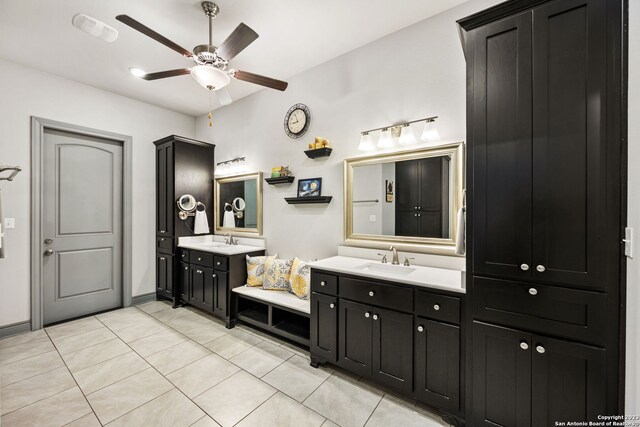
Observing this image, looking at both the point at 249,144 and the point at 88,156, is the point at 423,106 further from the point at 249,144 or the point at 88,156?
the point at 88,156

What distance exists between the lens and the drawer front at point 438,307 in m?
1.65

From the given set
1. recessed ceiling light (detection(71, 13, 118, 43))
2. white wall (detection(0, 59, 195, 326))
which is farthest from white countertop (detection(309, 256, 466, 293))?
white wall (detection(0, 59, 195, 326))

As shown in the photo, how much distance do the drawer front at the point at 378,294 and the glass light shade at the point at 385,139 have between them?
1.26m

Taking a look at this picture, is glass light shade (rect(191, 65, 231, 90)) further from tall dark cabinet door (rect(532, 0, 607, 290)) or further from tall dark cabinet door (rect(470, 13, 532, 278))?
tall dark cabinet door (rect(532, 0, 607, 290))

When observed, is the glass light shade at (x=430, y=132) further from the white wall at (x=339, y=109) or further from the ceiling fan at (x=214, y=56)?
the ceiling fan at (x=214, y=56)

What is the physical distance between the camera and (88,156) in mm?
3553

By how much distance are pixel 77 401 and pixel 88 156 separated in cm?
300

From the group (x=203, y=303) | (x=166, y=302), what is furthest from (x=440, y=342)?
(x=166, y=302)

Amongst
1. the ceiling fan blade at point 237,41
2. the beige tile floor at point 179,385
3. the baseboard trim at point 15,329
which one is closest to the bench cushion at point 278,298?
the beige tile floor at point 179,385

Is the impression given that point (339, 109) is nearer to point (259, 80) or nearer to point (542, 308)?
point (259, 80)

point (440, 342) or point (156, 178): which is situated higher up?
point (156, 178)

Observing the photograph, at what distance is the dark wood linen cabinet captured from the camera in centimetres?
125

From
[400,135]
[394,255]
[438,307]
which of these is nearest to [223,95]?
[400,135]

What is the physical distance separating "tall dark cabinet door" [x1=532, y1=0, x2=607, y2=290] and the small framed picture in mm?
1985
